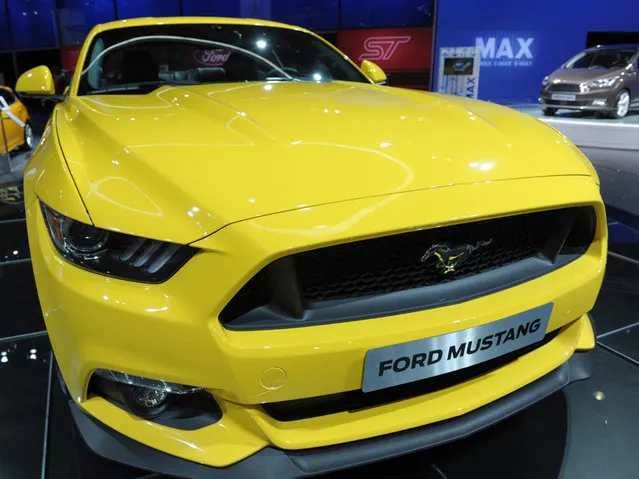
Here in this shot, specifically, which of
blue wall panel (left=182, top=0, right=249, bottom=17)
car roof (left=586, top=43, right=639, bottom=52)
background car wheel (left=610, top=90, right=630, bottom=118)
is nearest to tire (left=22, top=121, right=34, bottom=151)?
blue wall panel (left=182, top=0, right=249, bottom=17)

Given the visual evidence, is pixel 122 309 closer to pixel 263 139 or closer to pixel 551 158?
pixel 263 139

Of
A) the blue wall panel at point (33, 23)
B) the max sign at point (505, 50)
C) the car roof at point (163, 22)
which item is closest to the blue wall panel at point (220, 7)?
the blue wall panel at point (33, 23)

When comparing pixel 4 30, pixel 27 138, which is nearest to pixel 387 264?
pixel 27 138

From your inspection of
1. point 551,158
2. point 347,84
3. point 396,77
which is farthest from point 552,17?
point 551,158

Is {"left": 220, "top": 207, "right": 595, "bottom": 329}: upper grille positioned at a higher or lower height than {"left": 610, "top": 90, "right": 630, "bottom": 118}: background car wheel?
higher

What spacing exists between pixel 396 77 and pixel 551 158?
8458mm

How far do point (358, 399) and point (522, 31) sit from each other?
277 inches

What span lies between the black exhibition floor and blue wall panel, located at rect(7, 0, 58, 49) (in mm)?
Answer: 9715

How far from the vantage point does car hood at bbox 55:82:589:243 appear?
103 centimetres

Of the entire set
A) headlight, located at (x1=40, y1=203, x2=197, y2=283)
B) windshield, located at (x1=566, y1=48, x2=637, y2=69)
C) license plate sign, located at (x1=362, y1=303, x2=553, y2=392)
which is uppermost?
headlight, located at (x1=40, y1=203, x2=197, y2=283)

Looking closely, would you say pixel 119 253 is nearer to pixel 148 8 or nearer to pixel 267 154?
pixel 267 154

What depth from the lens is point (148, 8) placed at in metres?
10.3

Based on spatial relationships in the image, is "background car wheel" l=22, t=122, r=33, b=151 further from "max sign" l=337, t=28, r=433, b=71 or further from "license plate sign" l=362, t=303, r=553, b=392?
"license plate sign" l=362, t=303, r=553, b=392

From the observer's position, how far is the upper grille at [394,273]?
40.5 inches
